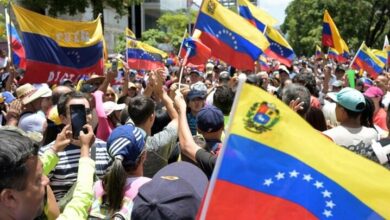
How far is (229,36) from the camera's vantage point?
279 inches

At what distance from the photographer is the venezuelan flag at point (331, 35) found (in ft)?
37.8

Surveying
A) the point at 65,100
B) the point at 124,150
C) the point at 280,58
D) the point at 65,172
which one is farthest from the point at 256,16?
the point at 124,150

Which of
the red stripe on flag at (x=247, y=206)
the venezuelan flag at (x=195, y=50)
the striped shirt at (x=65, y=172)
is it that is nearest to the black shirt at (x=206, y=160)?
the striped shirt at (x=65, y=172)

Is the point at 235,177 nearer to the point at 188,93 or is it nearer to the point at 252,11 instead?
the point at 188,93

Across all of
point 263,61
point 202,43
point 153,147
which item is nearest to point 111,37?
point 263,61

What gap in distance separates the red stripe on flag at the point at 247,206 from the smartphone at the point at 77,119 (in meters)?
1.46

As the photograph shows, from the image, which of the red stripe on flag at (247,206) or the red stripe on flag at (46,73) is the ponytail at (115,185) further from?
the red stripe on flag at (46,73)

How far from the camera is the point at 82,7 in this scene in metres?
28.2

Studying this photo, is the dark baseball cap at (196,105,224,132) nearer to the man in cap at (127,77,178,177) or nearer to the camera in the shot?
the man in cap at (127,77,178,177)

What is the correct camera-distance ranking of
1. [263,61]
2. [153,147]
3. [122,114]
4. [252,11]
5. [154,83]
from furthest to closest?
1. [263,61]
2. [252,11]
3. [122,114]
4. [154,83]
5. [153,147]

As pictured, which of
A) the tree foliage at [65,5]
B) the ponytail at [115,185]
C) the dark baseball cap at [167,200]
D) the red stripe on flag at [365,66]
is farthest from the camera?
the tree foliage at [65,5]

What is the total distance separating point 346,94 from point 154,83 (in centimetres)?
169

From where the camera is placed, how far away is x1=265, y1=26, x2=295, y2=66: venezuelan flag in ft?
33.1

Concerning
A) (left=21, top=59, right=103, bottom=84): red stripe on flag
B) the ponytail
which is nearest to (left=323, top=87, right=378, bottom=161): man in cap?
the ponytail
